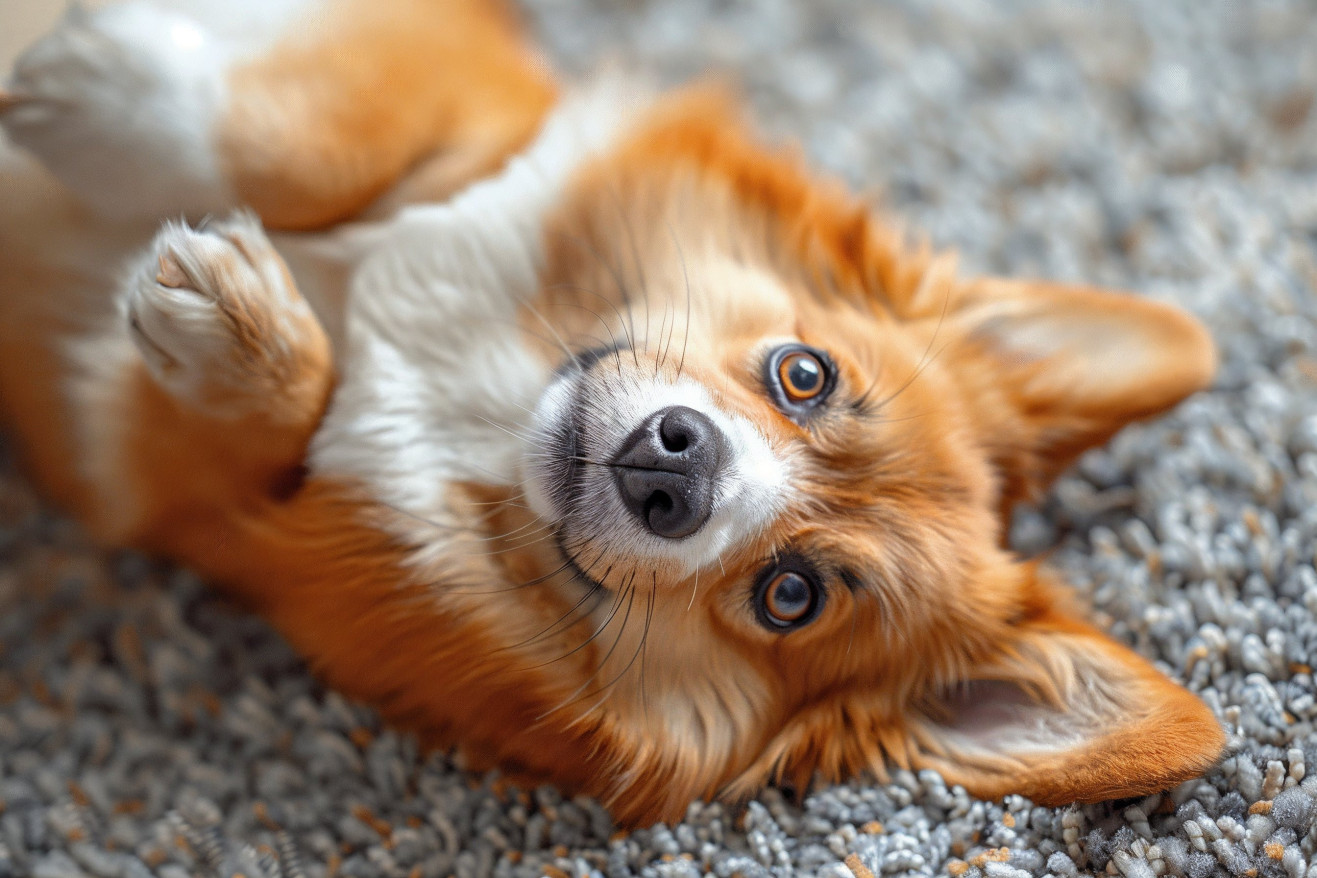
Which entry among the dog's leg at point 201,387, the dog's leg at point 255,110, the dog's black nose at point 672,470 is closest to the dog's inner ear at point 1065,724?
the dog's black nose at point 672,470

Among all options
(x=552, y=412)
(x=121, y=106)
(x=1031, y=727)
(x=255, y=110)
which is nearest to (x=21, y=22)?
(x=121, y=106)

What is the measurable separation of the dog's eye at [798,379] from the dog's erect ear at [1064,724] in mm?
579

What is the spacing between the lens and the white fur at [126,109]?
1670mm

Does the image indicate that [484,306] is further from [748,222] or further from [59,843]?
[59,843]

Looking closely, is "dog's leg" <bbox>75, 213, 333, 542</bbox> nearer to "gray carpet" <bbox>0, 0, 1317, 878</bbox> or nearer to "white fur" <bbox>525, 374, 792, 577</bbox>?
"gray carpet" <bbox>0, 0, 1317, 878</bbox>

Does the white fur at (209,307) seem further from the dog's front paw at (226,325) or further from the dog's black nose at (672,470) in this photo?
the dog's black nose at (672,470)

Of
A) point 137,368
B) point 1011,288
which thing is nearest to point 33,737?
point 137,368

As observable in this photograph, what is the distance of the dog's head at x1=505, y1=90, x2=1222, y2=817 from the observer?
5.27 feet

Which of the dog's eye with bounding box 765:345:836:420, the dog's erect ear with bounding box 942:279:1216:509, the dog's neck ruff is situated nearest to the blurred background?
the dog's neck ruff

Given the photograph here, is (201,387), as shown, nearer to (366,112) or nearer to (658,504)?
(366,112)

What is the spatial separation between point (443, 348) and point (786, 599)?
761 mm

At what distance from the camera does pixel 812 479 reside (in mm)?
1684

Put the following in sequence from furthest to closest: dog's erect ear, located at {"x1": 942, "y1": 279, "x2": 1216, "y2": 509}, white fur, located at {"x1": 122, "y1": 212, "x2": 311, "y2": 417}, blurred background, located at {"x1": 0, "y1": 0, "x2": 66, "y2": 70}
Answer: dog's erect ear, located at {"x1": 942, "y1": 279, "x2": 1216, "y2": 509}
blurred background, located at {"x1": 0, "y1": 0, "x2": 66, "y2": 70}
white fur, located at {"x1": 122, "y1": 212, "x2": 311, "y2": 417}

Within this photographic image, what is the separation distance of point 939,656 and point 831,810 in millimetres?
339
